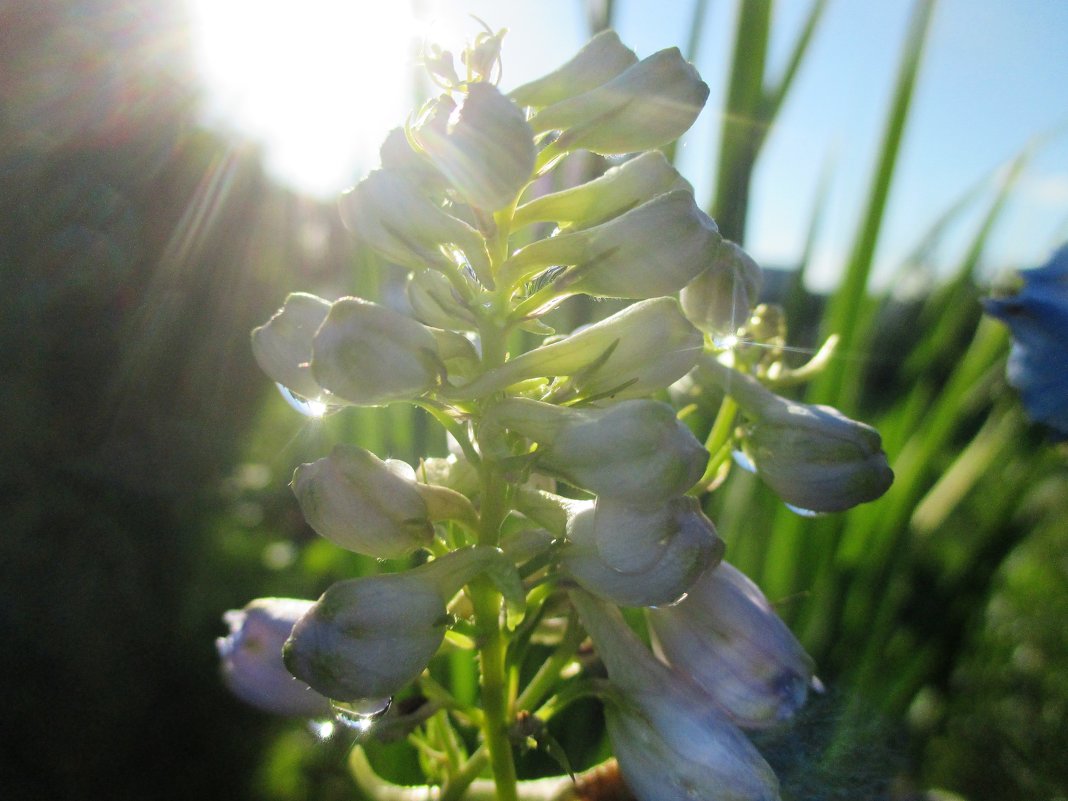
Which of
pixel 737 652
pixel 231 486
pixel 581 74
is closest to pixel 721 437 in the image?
pixel 737 652

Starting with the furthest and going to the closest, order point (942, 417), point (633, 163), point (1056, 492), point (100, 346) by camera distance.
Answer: point (1056, 492) < point (100, 346) < point (942, 417) < point (633, 163)

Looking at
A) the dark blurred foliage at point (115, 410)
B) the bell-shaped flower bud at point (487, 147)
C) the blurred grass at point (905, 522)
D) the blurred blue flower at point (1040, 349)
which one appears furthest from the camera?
the dark blurred foliage at point (115, 410)

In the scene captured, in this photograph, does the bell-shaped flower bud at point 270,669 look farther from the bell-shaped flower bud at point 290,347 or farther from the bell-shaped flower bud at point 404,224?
the bell-shaped flower bud at point 404,224

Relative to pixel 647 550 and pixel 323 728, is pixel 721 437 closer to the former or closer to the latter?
pixel 647 550

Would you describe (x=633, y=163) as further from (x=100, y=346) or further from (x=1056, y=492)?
(x=1056, y=492)

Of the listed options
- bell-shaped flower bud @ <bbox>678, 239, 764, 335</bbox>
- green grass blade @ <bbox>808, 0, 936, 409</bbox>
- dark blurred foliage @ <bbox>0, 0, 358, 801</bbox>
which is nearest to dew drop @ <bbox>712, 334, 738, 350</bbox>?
bell-shaped flower bud @ <bbox>678, 239, 764, 335</bbox>

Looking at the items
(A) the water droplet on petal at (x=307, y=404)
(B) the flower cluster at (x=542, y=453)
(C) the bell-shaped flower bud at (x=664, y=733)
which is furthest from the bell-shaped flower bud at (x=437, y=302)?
(C) the bell-shaped flower bud at (x=664, y=733)

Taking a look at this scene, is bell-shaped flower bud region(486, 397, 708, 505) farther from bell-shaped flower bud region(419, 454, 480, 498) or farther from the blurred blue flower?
the blurred blue flower

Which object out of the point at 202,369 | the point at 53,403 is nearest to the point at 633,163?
the point at 53,403
